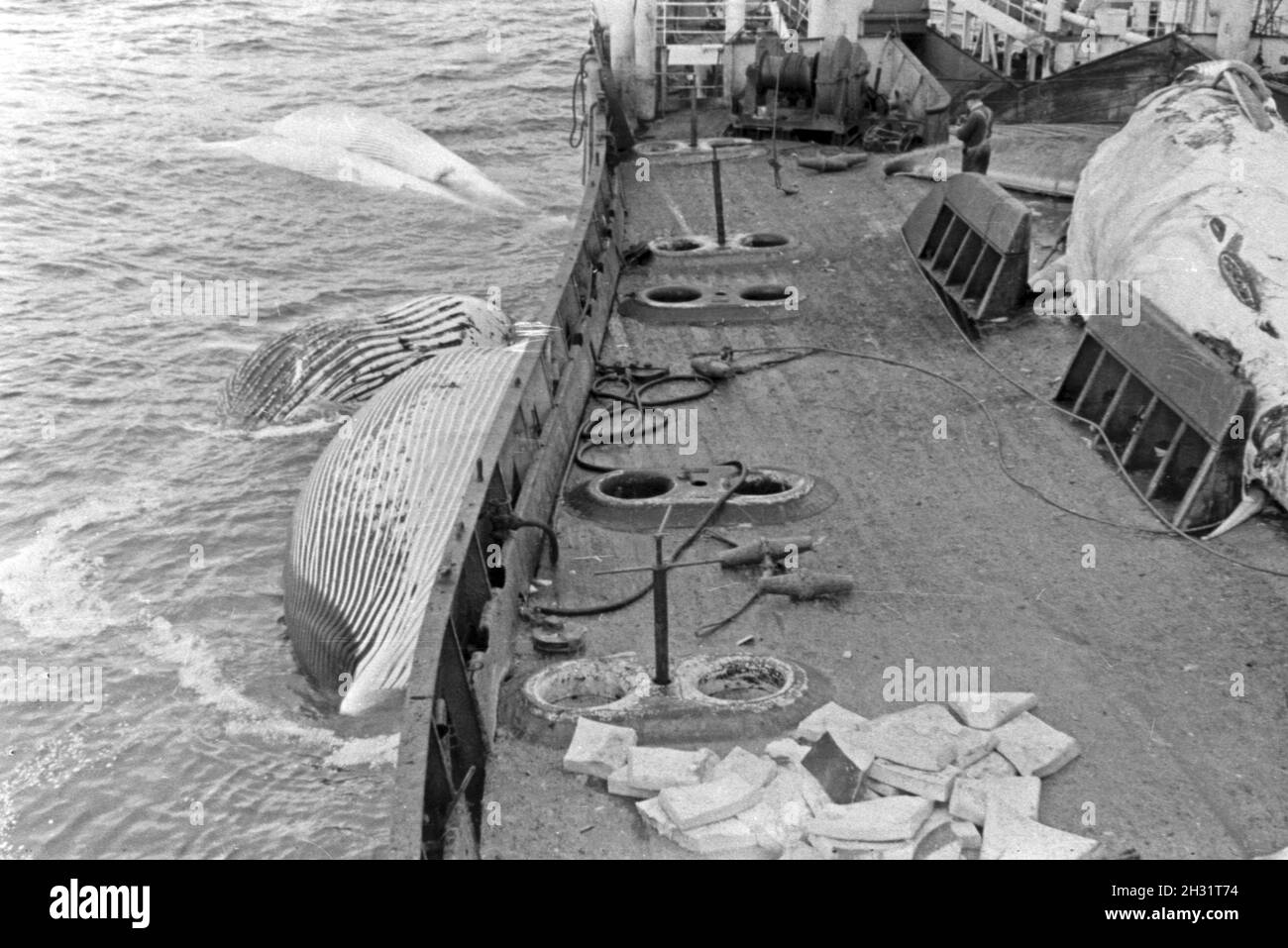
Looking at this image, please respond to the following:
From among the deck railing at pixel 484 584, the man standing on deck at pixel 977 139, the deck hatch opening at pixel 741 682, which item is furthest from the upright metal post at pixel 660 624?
the man standing on deck at pixel 977 139

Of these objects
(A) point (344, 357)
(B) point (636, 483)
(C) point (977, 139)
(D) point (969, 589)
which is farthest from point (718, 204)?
(D) point (969, 589)

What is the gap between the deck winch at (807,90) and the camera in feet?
59.9

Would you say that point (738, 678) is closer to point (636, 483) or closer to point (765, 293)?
point (636, 483)

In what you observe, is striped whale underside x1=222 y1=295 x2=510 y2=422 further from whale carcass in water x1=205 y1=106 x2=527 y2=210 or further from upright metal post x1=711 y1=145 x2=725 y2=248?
whale carcass in water x1=205 y1=106 x2=527 y2=210

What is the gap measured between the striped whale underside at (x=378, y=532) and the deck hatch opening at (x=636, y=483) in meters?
0.89

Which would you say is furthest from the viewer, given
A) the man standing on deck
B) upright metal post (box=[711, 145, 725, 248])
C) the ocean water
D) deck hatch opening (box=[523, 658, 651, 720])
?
the man standing on deck

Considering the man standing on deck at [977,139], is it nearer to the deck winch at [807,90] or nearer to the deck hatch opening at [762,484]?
the deck winch at [807,90]

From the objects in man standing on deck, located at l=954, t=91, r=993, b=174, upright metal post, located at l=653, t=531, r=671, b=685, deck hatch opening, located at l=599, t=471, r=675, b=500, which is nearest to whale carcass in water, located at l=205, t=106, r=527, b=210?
man standing on deck, located at l=954, t=91, r=993, b=174

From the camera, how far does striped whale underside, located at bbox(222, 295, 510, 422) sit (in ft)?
50.4

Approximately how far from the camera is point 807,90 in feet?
61.0

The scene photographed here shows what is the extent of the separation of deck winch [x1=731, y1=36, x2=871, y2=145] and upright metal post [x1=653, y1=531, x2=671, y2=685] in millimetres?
11955

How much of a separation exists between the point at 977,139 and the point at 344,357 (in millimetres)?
6664

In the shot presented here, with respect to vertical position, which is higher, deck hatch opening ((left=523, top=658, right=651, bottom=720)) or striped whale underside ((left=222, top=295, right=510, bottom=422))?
deck hatch opening ((left=523, top=658, right=651, bottom=720))
